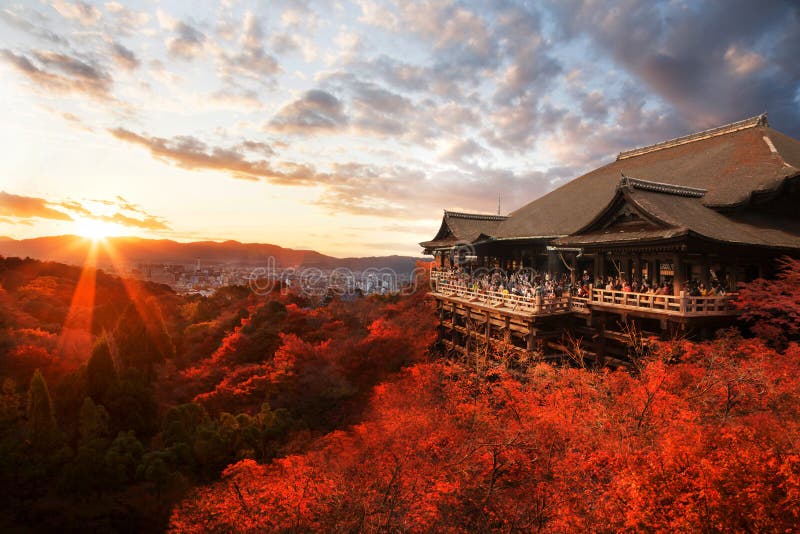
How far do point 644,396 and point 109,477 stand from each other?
20.5 m

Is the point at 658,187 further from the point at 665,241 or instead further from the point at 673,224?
the point at 665,241

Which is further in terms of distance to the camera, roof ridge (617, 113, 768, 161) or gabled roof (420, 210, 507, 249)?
gabled roof (420, 210, 507, 249)

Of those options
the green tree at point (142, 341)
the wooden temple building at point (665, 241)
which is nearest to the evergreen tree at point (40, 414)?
the green tree at point (142, 341)

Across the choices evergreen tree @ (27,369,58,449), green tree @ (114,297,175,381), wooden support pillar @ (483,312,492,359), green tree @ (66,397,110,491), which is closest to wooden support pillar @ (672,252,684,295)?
wooden support pillar @ (483,312,492,359)

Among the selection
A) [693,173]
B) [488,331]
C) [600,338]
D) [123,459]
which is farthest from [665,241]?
[123,459]

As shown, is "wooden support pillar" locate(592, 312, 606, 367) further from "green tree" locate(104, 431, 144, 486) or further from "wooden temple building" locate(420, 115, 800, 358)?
"green tree" locate(104, 431, 144, 486)

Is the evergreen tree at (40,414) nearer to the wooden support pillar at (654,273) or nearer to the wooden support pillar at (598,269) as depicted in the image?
the wooden support pillar at (598,269)

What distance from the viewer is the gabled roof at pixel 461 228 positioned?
3138 cm

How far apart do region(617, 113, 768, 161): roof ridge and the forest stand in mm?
14140

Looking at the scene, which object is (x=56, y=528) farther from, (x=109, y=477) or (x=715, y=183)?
(x=715, y=183)

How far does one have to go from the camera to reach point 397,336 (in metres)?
27.4

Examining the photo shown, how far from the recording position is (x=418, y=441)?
15336mm

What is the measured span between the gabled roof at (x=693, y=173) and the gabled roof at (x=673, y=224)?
51.2 inches

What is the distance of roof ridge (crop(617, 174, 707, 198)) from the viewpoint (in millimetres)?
17422
